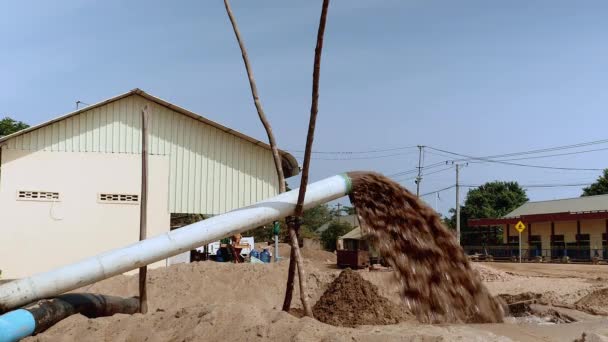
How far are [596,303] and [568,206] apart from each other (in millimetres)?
33133

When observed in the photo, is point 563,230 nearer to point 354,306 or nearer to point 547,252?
point 547,252

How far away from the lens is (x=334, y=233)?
54.3 meters

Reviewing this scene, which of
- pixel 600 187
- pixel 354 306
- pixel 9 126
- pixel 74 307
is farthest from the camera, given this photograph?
pixel 600 187

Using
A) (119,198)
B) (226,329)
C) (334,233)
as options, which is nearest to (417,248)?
(226,329)

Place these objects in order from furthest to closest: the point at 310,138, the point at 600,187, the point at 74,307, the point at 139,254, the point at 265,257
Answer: the point at 600,187, the point at 265,257, the point at 74,307, the point at 139,254, the point at 310,138

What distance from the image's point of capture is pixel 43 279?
710 centimetres

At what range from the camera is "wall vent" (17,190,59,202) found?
17766 millimetres

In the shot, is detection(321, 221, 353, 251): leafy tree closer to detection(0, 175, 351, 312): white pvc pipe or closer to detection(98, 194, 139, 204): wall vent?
detection(98, 194, 139, 204): wall vent

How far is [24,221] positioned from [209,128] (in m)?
5.80

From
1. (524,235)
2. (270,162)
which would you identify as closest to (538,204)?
(524,235)

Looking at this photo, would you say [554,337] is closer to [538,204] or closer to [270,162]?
[270,162]

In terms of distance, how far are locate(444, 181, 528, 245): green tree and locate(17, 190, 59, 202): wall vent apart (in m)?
45.0

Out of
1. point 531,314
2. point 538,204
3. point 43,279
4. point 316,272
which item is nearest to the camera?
point 43,279

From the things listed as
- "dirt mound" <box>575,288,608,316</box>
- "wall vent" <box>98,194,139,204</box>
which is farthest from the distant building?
"wall vent" <box>98,194,139,204</box>
